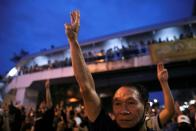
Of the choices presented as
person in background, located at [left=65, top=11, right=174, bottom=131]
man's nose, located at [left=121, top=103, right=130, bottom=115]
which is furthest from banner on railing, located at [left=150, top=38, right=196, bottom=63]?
man's nose, located at [left=121, top=103, right=130, bottom=115]

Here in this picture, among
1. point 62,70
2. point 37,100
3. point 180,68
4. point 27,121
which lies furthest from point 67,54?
point 27,121

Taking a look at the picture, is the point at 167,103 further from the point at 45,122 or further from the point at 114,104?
the point at 45,122

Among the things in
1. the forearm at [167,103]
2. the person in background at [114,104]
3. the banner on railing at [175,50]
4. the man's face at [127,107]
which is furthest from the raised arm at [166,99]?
the banner on railing at [175,50]

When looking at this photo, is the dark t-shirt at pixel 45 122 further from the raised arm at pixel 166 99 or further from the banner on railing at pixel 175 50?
the banner on railing at pixel 175 50

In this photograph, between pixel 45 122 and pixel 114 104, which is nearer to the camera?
pixel 114 104

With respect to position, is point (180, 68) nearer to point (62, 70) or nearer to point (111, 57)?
point (111, 57)

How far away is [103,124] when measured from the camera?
6.93ft

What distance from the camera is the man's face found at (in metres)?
2.09

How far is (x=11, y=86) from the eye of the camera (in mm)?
27656

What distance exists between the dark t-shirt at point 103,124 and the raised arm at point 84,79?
→ 1.3 inches

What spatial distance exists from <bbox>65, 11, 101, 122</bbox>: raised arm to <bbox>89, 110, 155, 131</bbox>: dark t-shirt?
0.11 feet

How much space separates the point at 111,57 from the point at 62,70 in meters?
4.69

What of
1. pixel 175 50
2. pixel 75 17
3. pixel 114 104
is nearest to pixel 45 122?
pixel 75 17

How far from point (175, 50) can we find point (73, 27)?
49.3 ft
